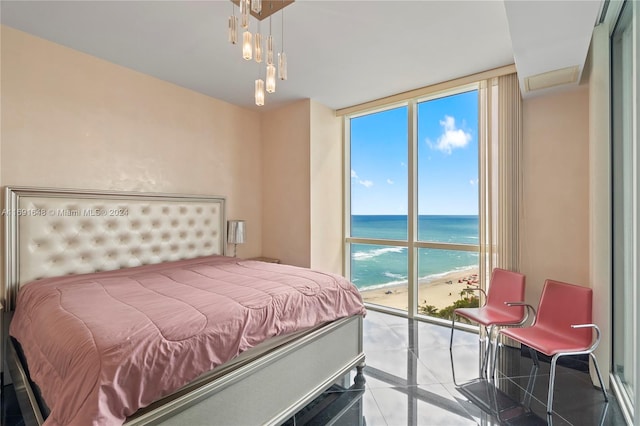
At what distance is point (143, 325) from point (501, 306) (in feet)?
9.53

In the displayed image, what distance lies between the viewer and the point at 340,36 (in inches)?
97.7

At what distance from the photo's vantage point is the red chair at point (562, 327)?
202cm

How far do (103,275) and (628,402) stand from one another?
3906 mm

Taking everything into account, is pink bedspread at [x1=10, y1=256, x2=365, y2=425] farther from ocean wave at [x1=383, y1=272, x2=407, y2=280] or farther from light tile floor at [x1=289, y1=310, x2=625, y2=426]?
ocean wave at [x1=383, y1=272, x2=407, y2=280]

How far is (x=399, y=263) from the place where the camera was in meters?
4.03

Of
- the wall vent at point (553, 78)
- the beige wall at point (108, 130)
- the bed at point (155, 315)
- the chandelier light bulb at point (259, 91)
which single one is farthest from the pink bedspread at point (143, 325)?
the wall vent at point (553, 78)

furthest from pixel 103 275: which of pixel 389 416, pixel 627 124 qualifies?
pixel 627 124

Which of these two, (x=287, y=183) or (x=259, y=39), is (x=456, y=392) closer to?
(x=259, y=39)

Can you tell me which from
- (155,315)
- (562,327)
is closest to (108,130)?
(155,315)

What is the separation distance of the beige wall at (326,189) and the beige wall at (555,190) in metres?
2.22

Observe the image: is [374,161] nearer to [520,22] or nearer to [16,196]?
[520,22]

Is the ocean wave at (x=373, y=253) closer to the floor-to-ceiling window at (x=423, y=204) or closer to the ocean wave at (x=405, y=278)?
the floor-to-ceiling window at (x=423, y=204)

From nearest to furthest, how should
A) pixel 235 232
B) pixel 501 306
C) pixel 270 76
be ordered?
pixel 270 76, pixel 501 306, pixel 235 232

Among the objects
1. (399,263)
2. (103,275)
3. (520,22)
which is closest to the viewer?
(520,22)
